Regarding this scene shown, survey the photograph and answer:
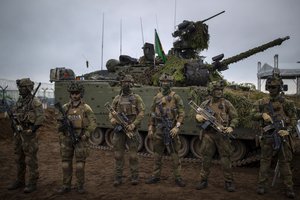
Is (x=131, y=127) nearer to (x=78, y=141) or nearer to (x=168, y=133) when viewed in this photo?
(x=168, y=133)

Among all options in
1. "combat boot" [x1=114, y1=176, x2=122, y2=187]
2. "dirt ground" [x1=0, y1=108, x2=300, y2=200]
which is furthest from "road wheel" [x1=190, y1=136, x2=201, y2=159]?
"combat boot" [x1=114, y1=176, x2=122, y2=187]

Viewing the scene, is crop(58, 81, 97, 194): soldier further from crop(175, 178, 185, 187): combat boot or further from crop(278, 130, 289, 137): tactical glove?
crop(278, 130, 289, 137): tactical glove

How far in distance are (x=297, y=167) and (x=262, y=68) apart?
19.8m

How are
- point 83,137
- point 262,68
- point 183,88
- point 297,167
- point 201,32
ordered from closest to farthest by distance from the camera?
point 83,137 → point 297,167 → point 183,88 → point 201,32 → point 262,68

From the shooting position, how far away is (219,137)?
629 cm

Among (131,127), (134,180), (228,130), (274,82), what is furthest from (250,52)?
(134,180)

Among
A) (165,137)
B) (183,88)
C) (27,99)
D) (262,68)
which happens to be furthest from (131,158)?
(262,68)

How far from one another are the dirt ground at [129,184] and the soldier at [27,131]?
0.34 meters

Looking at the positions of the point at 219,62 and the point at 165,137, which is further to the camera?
the point at 219,62

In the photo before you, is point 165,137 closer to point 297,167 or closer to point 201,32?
point 297,167

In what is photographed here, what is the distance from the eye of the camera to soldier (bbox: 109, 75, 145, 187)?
6715 millimetres

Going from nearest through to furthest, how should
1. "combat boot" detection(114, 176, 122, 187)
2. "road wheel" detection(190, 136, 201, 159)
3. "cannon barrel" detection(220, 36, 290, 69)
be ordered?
"combat boot" detection(114, 176, 122, 187)
"road wheel" detection(190, 136, 201, 159)
"cannon barrel" detection(220, 36, 290, 69)

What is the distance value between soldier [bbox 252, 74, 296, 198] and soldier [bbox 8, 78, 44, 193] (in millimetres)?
4360

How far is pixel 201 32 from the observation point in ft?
35.3
